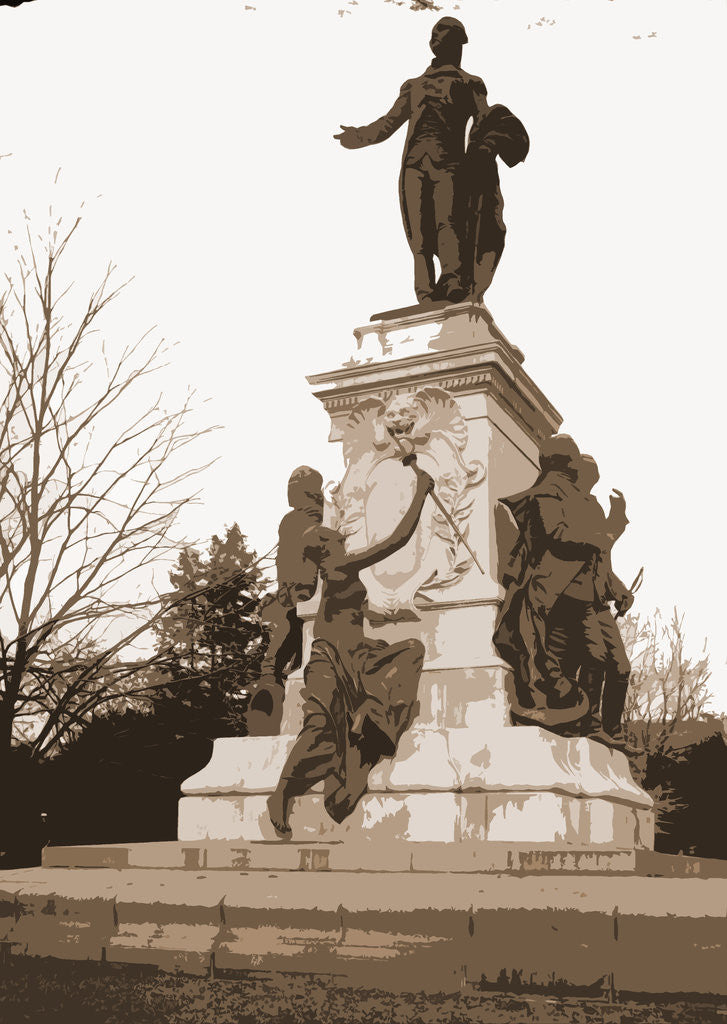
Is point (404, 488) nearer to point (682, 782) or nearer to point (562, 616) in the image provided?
point (562, 616)

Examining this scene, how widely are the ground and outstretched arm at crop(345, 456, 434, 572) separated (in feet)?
10.1

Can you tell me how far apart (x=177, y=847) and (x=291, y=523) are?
2.26 m

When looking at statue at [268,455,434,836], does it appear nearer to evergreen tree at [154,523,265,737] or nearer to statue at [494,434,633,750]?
statue at [494,434,633,750]

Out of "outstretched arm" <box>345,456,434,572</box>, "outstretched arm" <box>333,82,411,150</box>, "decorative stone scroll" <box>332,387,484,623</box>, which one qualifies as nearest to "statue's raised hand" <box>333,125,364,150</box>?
"outstretched arm" <box>333,82,411,150</box>

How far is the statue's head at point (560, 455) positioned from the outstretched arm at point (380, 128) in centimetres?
285

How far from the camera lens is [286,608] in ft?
25.5

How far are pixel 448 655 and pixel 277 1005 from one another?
291 cm

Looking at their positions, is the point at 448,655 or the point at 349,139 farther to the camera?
the point at 349,139

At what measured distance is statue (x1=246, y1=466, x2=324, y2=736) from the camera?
7500 mm

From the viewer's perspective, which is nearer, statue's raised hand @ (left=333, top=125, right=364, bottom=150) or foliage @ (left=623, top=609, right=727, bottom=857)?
statue's raised hand @ (left=333, top=125, right=364, bottom=150)

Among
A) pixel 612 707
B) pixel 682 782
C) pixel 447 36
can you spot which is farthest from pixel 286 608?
pixel 682 782

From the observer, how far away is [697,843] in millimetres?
18594

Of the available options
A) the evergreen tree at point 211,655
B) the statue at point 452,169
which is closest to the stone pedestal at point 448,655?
the statue at point 452,169

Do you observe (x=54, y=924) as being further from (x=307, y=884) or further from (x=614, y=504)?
(x=614, y=504)
